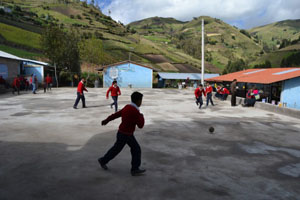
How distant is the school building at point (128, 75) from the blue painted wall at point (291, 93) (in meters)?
28.8

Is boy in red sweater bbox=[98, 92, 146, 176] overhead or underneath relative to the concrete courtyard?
overhead

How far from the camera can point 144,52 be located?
85625 mm

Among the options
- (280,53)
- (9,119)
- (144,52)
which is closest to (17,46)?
(144,52)

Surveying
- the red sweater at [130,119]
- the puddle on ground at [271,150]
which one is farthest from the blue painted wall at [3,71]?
the puddle on ground at [271,150]

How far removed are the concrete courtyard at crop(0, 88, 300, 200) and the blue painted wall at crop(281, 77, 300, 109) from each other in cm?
862

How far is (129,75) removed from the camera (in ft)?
143

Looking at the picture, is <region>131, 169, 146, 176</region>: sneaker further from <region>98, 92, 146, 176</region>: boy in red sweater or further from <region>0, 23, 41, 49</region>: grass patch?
<region>0, 23, 41, 49</region>: grass patch

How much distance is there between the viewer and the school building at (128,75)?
42.8 metres

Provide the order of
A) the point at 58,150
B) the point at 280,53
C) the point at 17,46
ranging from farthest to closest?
the point at 280,53, the point at 17,46, the point at 58,150

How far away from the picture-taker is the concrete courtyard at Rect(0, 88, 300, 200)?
392cm

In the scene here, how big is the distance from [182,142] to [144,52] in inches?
3180

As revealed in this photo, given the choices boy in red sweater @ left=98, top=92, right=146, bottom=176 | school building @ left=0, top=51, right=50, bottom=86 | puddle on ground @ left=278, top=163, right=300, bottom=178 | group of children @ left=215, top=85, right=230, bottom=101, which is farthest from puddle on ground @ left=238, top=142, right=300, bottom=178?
school building @ left=0, top=51, right=50, bottom=86

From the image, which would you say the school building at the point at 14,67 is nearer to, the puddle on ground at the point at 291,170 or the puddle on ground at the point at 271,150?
the puddle on ground at the point at 271,150

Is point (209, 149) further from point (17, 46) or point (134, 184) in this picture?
point (17, 46)
